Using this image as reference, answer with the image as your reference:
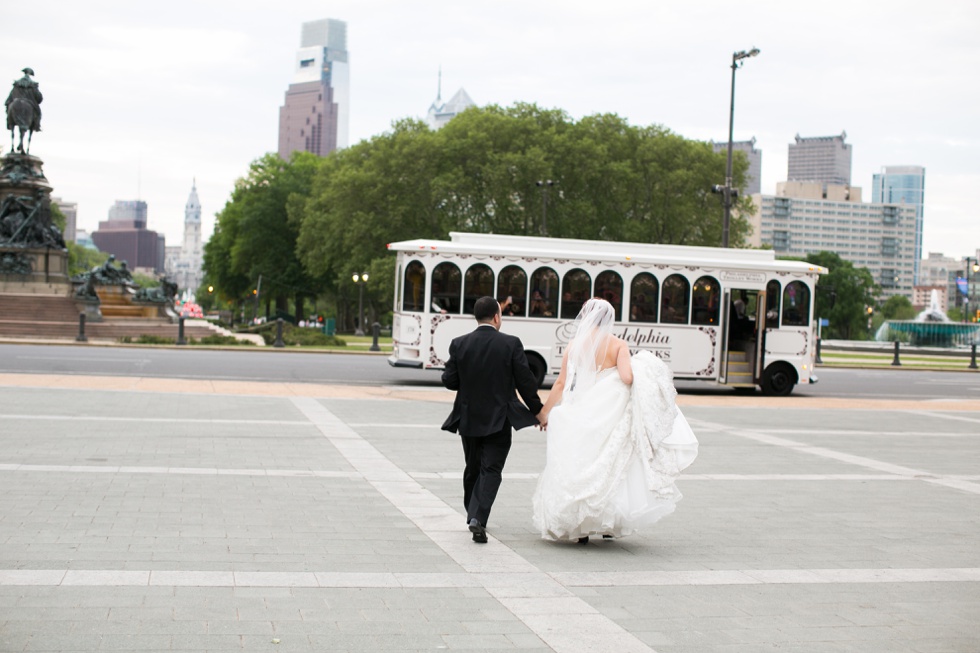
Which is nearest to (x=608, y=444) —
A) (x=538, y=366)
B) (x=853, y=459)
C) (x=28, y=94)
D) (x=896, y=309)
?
(x=853, y=459)

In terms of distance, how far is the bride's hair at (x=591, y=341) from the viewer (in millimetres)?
7918

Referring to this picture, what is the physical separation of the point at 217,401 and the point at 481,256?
7.71 m

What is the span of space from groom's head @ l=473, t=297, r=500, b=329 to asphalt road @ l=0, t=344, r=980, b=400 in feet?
51.9

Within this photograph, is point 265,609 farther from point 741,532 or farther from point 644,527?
point 741,532

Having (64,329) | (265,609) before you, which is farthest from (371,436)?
(64,329)

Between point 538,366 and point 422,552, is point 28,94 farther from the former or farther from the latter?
point 422,552

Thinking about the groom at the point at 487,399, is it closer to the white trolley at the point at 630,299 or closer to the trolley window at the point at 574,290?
the white trolley at the point at 630,299

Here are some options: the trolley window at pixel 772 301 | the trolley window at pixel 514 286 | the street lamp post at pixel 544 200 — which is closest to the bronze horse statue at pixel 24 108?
the street lamp post at pixel 544 200

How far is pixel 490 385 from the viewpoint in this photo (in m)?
7.97

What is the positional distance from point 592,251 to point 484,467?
1631 cm

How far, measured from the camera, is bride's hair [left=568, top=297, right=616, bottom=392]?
26.0ft

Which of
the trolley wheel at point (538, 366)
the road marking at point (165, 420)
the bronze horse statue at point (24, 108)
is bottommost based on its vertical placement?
the road marking at point (165, 420)

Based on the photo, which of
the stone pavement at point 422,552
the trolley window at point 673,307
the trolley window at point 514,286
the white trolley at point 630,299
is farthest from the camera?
the trolley window at point 673,307

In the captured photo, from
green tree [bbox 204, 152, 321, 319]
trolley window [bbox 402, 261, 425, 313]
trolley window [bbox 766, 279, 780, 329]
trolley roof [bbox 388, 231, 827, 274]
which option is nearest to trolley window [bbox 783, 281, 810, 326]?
trolley window [bbox 766, 279, 780, 329]
